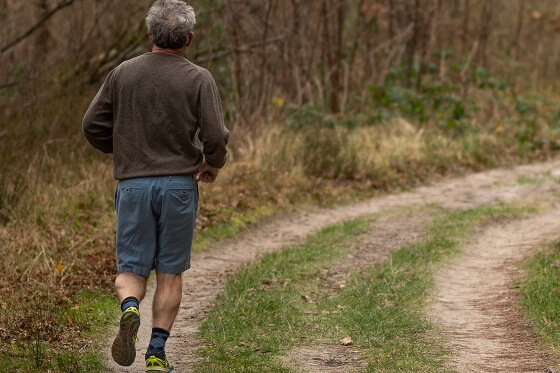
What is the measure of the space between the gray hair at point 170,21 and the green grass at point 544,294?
286 centimetres

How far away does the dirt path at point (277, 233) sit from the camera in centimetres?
620

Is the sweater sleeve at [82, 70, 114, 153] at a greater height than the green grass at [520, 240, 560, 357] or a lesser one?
greater

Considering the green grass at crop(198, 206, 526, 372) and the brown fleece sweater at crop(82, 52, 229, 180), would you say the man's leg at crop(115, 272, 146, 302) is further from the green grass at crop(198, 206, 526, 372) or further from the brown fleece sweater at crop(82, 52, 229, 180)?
the green grass at crop(198, 206, 526, 372)

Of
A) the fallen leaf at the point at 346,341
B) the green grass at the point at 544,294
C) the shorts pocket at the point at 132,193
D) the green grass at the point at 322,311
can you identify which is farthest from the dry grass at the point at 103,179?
the green grass at the point at 544,294

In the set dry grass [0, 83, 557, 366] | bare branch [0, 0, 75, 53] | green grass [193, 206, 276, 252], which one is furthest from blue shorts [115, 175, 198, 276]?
bare branch [0, 0, 75, 53]

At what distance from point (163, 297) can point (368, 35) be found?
1339 cm

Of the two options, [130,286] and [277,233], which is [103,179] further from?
[130,286]

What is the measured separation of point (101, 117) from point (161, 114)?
1.19ft

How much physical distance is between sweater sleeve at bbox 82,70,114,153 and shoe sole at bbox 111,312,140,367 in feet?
3.27

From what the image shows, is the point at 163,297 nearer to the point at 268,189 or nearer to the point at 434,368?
the point at 434,368

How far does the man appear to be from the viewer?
4.79m

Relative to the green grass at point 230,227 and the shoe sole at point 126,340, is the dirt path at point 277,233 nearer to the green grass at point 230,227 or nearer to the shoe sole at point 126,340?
the green grass at point 230,227

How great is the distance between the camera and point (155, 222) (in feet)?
16.0

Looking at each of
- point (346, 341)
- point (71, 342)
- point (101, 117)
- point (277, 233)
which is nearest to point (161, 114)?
point (101, 117)
